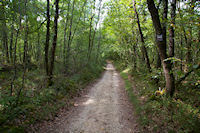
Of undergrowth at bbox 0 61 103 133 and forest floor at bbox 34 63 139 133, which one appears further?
forest floor at bbox 34 63 139 133

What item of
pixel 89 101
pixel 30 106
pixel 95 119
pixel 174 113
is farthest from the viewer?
pixel 89 101

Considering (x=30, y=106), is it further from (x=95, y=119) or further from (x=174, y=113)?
(x=174, y=113)

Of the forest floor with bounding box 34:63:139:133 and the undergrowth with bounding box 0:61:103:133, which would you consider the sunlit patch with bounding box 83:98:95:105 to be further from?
the undergrowth with bounding box 0:61:103:133

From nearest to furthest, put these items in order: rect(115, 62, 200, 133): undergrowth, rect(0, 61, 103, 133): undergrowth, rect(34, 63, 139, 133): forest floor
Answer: rect(115, 62, 200, 133): undergrowth
rect(0, 61, 103, 133): undergrowth
rect(34, 63, 139, 133): forest floor

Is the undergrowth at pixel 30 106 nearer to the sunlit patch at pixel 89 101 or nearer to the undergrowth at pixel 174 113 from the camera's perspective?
the sunlit patch at pixel 89 101

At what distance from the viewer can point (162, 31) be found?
176 inches

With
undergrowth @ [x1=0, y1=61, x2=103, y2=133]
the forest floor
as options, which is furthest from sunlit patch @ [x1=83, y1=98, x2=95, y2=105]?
undergrowth @ [x1=0, y1=61, x2=103, y2=133]

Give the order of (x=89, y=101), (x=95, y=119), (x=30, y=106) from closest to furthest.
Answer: (x=30, y=106), (x=95, y=119), (x=89, y=101)

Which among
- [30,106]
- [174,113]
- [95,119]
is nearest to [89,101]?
[95,119]

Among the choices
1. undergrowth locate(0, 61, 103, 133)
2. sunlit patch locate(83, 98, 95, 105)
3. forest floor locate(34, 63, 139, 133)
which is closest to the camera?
undergrowth locate(0, 61, 103, 133)

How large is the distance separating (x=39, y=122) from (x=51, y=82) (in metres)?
3.75

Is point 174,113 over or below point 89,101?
over

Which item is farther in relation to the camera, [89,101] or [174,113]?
[89,101]

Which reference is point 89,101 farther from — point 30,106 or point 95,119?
point 30,106
